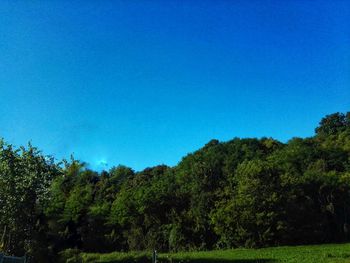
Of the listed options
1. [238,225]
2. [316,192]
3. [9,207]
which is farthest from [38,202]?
[316,192]

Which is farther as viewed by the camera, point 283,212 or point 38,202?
point 283,212

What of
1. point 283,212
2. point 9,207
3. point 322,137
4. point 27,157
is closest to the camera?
point 9,207

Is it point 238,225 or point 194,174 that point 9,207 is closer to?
point 238,225

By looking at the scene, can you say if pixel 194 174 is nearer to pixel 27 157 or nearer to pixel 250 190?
pixel 250 190

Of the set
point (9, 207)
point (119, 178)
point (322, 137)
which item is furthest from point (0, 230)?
point (322, 137)

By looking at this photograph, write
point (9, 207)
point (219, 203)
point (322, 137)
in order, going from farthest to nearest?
point (322, 137) < point (219, 203) < point (9, 207)

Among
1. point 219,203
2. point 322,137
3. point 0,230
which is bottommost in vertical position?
point 0,230

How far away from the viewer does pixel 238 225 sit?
60438 mm

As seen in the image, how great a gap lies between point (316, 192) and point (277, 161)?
9614 millimetres

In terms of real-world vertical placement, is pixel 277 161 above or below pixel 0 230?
above

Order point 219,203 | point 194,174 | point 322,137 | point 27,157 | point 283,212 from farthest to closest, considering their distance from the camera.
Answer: point 322,137 → point 194,174 → point 219,203 → point 283,212 → point 27,157

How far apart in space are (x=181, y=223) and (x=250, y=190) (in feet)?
37.6

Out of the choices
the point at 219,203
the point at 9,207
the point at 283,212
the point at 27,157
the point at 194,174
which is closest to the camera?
the point at 9,207

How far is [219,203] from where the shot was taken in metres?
65.1
